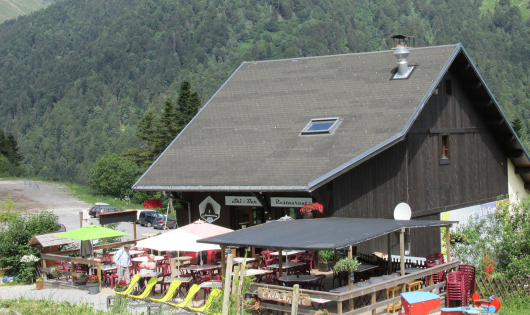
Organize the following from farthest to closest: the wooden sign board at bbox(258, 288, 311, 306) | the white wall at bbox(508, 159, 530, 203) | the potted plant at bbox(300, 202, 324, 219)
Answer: the white wall at bbox(508, 159, 530, 203) → the potted plant at bbox(300, 202, 324, 219) → the wooden sign board at bbox(258, 288, 311, 306)

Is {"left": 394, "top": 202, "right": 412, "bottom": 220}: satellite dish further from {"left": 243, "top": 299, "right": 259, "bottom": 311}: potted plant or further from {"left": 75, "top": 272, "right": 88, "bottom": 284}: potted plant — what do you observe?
{"left": 75, "top": 272, "right": 88, "bottom": 284}: potted plant

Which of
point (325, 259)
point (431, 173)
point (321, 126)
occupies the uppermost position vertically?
point (321, 126)

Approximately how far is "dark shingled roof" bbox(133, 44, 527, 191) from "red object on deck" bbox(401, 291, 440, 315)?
4.81 m

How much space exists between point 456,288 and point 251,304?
16.9ft

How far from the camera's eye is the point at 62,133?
17125cm

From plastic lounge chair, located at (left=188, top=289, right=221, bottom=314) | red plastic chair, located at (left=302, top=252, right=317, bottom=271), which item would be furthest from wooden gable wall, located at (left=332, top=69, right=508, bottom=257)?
plastic lounge chair, located at (left=188, top=289, right=221, bottom=314)

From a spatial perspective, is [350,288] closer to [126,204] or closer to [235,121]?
[235,121]

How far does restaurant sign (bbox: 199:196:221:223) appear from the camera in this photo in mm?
21031

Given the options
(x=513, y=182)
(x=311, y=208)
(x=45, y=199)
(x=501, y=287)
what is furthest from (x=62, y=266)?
(x=45, y=199)

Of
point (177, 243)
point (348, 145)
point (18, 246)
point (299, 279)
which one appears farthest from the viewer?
point (18, 246)

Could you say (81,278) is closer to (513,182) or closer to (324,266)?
(324,266)

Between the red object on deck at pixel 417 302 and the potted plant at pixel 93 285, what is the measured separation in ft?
28.7

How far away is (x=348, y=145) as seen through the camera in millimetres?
18984

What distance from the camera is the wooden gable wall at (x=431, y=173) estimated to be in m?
19.3
